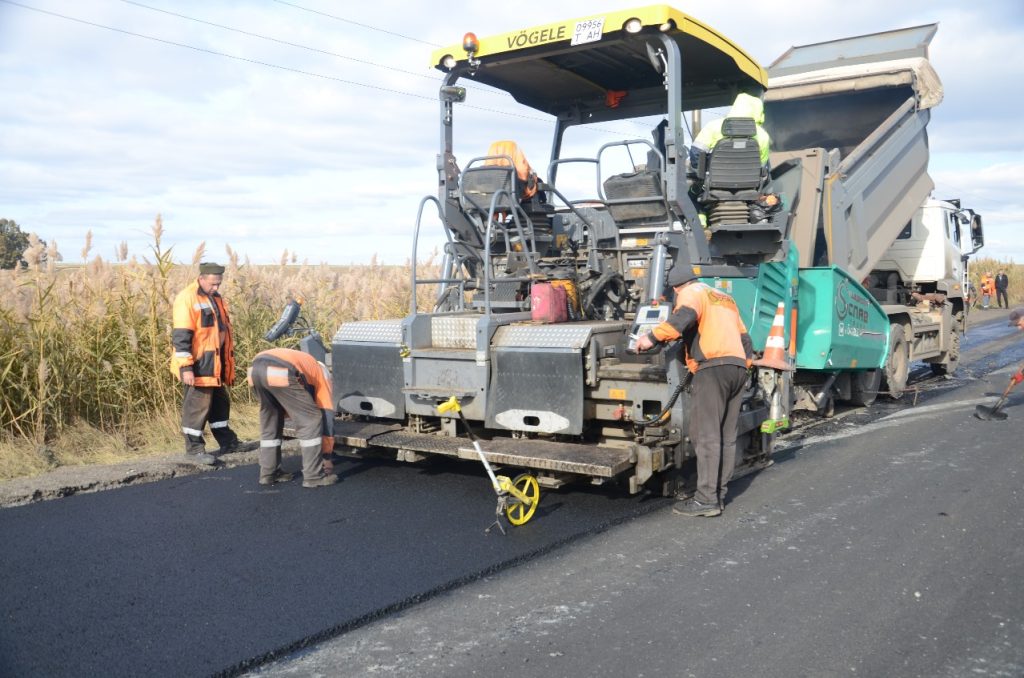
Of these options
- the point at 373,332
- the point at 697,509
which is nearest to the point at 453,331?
the point at 373,332

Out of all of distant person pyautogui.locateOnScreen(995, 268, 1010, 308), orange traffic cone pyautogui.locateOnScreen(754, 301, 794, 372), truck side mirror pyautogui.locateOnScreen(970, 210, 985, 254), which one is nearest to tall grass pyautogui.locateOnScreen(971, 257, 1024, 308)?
distant person pyautogui.locateOnScreen(995, 268, 1010, 308)

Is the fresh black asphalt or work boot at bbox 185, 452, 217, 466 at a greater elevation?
work boot at bbox 185, 452, 217, 466

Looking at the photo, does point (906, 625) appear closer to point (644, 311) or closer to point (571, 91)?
point (644, 311)

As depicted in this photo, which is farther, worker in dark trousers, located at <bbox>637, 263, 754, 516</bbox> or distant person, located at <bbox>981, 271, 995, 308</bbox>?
distant person, located at <bbox>981, 271, 995, 308</bbox>

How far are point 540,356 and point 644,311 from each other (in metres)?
0.71

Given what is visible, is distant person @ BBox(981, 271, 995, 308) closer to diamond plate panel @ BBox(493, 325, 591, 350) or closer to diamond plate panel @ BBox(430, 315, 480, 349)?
diamond plate panel @ BBox(430, 315, 480, 349)

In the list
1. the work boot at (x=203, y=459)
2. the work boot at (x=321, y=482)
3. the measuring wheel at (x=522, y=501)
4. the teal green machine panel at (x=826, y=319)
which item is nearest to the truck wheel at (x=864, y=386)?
the teal green machine panel at (x=826, y=319)

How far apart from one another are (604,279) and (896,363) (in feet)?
15.5

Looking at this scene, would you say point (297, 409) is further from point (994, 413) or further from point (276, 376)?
point (994, 413)

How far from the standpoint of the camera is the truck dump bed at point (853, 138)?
761 centimetres

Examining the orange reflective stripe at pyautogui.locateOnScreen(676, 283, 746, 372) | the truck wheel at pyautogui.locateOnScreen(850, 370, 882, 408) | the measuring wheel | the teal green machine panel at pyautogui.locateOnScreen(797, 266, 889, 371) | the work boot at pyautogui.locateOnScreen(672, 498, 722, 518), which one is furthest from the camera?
the truck wheel at pyautogui.locateOnScreen(850, 370, 882, 408)

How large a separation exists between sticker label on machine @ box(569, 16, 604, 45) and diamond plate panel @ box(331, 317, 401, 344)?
2.25m

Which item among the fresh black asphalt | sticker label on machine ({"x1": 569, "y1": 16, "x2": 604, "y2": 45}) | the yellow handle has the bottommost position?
the fresh black asphalt

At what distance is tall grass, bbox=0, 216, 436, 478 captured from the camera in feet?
21.6
